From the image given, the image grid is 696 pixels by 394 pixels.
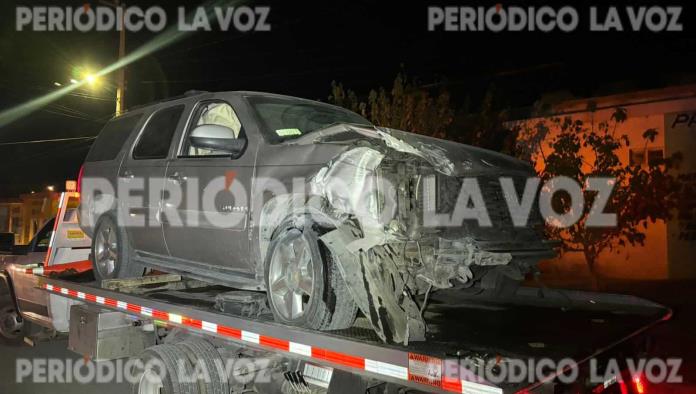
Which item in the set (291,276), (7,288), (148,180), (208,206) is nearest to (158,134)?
(148,180)

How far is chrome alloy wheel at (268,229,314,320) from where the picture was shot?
3.57 meters

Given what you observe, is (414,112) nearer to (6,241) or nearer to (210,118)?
(210,118)

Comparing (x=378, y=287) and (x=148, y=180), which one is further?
(x=148, y=180)

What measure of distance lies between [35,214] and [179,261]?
3133 centimetres

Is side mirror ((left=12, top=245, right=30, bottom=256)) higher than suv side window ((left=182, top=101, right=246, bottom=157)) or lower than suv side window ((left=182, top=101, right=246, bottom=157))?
lower

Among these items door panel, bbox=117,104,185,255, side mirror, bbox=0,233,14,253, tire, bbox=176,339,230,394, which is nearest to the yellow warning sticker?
side mirror, bbox=0,233,14,253

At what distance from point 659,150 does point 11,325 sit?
40.2 ft

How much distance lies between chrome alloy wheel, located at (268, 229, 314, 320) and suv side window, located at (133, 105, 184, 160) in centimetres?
192

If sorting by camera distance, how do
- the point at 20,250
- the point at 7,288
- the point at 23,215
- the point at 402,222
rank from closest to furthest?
the point at 402,222 < the point at 20,250 < the point at 7,288 < the point at 23,215

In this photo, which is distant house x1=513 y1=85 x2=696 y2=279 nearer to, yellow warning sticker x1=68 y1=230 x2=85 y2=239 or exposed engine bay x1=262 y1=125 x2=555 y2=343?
exposed engine bay x1=262 y1=125 x2=555 y2=343

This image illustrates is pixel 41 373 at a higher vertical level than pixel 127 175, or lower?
lower

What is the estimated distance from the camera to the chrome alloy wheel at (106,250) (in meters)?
5.59

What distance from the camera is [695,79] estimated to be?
11.7 meters

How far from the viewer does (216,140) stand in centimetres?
404
